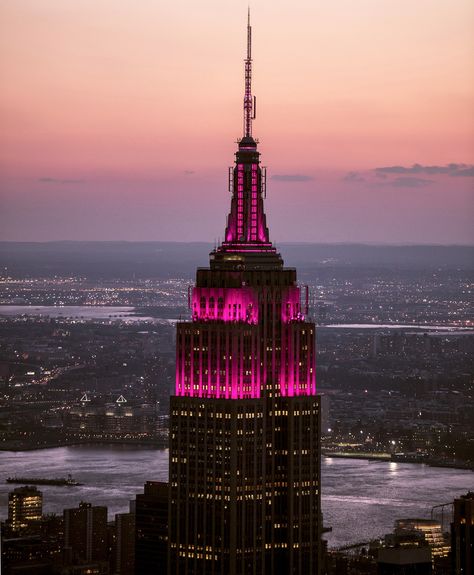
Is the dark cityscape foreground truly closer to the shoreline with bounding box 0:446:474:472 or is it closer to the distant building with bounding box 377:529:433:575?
the distant building with bounding box 377:529:433:575

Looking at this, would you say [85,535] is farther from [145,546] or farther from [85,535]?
[145,546]

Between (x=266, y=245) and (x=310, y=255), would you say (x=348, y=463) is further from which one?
(x=266, y=245)

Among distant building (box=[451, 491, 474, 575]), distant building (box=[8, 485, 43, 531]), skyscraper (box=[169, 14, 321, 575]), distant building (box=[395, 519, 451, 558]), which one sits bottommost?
distant building (box=[8, 485, 43, 531])

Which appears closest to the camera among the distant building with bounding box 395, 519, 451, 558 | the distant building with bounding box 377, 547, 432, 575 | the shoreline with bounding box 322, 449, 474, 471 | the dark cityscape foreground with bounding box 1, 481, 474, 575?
the distant building with bounding box 377, 547, 432, 575

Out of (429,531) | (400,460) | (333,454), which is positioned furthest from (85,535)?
(400,460)

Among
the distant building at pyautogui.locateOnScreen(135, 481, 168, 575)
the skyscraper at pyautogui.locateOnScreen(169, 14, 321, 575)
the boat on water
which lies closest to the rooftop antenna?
the skyscraper at pyautogui.locateOnScreen(169, 14, 321, 575)

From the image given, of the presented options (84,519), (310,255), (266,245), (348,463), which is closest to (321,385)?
(348,463)

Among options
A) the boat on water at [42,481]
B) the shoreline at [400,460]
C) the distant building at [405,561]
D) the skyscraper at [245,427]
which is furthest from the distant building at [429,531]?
the shoreline at [400,460]
